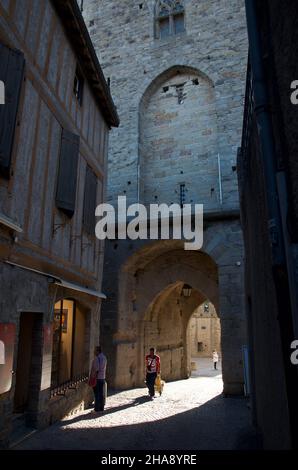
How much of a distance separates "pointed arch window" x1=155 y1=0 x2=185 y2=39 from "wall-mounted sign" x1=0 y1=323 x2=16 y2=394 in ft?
41.2

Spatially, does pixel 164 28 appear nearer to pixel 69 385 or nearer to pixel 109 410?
pixel 69 385

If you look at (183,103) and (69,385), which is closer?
(69,385)

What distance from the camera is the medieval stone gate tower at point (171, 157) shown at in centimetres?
1055

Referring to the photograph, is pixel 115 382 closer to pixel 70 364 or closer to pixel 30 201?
pixel 70 364

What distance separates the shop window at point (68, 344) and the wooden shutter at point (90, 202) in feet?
5.47

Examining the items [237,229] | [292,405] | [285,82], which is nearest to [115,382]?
[237,229]

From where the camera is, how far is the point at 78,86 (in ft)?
26.0

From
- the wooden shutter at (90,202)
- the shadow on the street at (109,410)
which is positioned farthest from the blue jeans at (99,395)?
the wooden shutter at (90,202)

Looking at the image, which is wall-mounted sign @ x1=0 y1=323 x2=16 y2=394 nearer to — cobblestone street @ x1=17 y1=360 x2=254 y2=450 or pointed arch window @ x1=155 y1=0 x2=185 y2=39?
cobblestone street @ x1=17 y1=360 x2=254 y2=450

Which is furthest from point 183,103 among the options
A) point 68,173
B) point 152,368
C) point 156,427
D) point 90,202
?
point 156,427

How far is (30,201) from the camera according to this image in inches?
213

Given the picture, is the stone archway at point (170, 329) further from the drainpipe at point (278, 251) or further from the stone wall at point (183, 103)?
the drainpipe at point (278, 251)

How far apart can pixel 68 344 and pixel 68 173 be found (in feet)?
11.4

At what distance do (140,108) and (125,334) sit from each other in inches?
308
